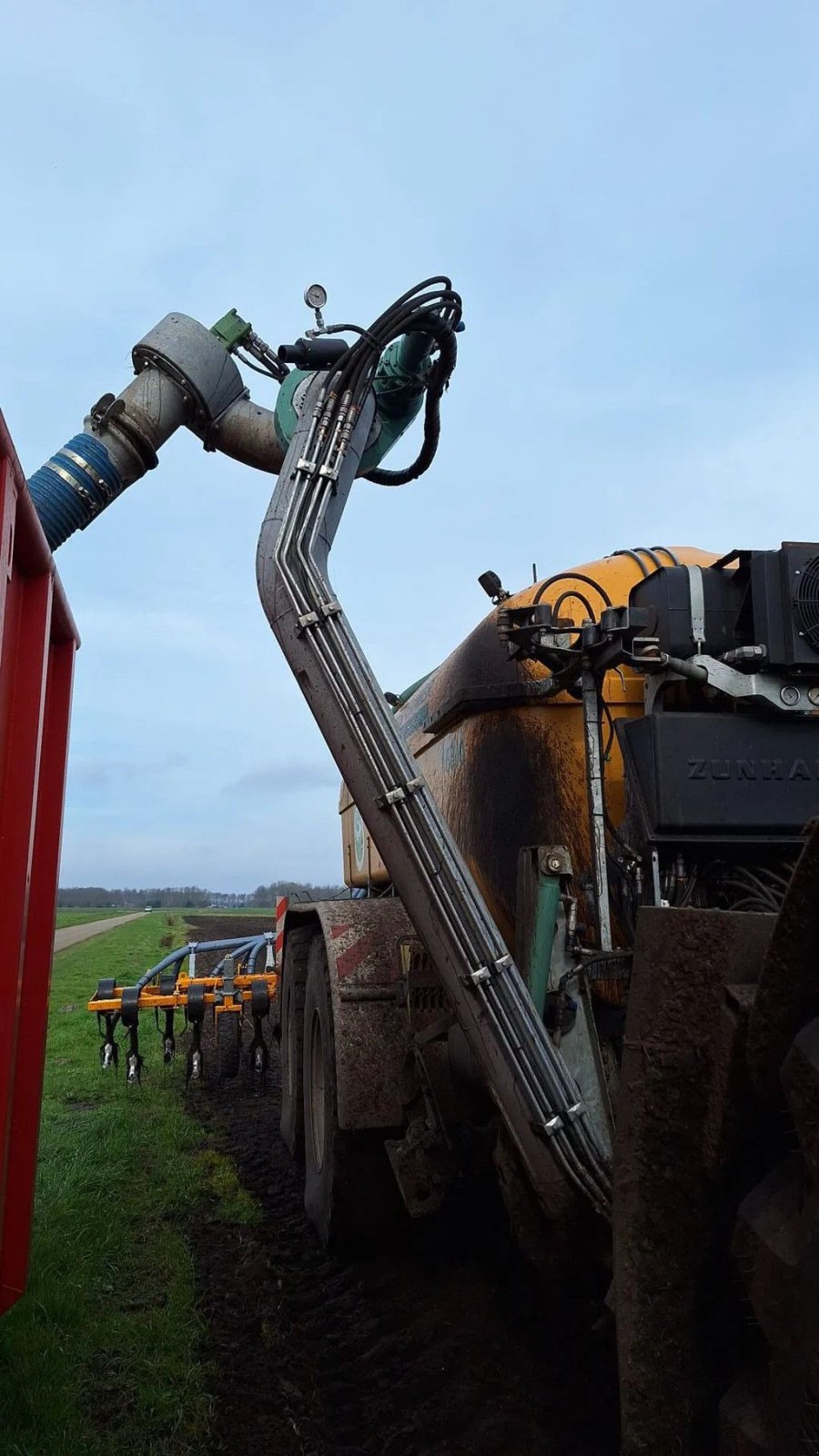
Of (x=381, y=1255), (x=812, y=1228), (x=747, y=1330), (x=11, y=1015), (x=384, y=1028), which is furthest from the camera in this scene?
(x=381, y=1255)

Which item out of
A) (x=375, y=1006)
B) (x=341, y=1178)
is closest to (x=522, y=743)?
(x=375, y=1006)

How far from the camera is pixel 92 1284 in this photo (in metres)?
4.21

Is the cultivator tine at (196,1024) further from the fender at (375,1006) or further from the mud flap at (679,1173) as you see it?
the mud flap at (679,1173)

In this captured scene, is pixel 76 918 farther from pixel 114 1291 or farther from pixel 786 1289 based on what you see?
pixel 786 1289

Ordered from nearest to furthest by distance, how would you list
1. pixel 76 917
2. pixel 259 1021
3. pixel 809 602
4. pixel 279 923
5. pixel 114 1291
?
pixel 809 602
pixel 114 1291
pixel 279 923
pixel 259 1021
pixel 76 917

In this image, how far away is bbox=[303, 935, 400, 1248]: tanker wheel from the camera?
420cm

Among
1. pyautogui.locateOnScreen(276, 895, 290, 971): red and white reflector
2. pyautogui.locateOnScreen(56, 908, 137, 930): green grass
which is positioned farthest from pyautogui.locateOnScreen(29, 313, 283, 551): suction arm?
pyautogui.locateOnScreen(56, 908, 137, 930): green grass

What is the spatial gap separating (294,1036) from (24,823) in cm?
323

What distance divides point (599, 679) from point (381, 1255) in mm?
2680

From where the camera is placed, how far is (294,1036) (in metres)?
5.80

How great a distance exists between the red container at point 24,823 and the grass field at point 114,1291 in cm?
37

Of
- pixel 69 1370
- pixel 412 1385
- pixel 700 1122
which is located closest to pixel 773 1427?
pixel 700 1122

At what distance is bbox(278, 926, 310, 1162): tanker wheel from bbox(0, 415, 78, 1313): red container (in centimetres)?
207

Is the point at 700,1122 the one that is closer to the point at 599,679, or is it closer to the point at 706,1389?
the point at 706,1389
